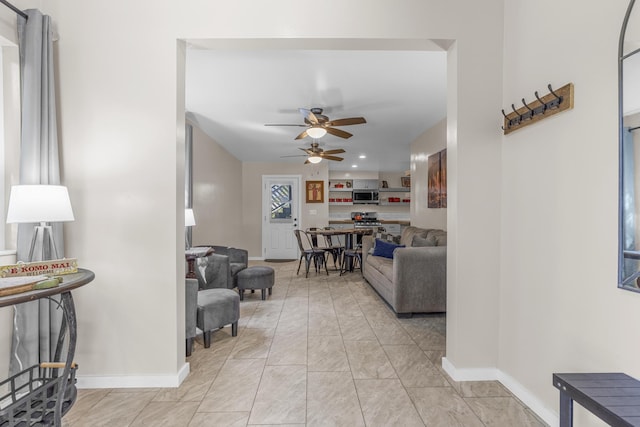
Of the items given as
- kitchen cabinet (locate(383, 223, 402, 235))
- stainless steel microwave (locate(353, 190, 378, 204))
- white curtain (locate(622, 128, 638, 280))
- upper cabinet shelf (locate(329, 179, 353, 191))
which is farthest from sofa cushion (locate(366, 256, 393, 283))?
upper cabinet shelf (locate(329, 179, 353, 191))

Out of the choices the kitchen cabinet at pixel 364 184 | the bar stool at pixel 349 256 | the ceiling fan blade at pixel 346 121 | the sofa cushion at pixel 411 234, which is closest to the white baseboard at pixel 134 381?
the ceiling fan blade at pixel 346 121

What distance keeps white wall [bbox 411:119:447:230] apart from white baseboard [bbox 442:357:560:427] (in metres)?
2.78

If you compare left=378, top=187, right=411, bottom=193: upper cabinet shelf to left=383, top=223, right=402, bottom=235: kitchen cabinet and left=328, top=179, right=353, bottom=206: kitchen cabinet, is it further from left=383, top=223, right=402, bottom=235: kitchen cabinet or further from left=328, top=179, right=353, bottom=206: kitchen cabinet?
left=383, top=223, right=402, bottom=235: kitchen cabinet

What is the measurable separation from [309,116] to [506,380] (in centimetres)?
310

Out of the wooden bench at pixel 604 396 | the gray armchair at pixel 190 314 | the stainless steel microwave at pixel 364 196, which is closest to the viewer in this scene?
the wooden bench at pixel 604 396

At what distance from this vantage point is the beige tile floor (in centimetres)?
186

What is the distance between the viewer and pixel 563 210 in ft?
5.61

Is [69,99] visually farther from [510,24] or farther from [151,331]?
[510,24]

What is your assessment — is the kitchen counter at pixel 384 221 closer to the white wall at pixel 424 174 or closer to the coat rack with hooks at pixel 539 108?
the white wall at pixel 424 174

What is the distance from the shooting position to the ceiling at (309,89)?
114 inches

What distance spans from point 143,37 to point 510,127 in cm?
256

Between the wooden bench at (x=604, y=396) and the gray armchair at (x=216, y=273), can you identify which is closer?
the wooden bench at (x=604, y=396)

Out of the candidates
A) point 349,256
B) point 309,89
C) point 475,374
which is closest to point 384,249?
point 349,256

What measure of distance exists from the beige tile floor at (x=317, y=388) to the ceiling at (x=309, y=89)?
2.38 m
